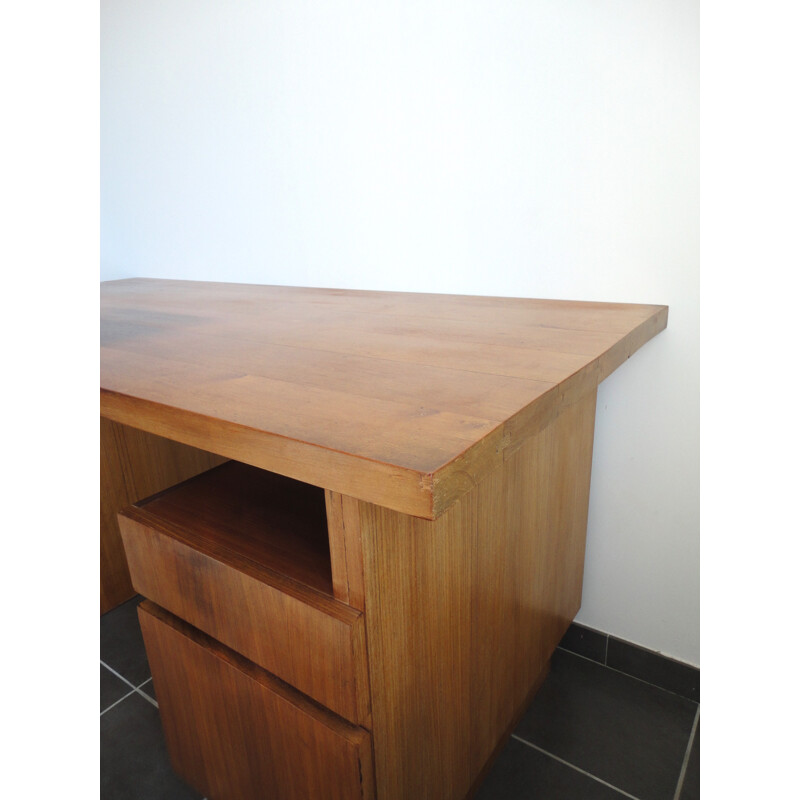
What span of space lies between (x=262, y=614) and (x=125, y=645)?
0.93 m

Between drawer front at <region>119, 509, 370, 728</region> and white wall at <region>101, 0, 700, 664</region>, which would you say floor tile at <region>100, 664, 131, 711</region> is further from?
white wall at <region>101, 0, 700, 664</region>

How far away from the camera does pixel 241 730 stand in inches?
33.3

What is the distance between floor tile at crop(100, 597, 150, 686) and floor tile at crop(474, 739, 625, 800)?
29.8 inches

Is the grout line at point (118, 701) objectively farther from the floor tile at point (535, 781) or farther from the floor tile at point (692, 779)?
the floor tile at point (692, 779)

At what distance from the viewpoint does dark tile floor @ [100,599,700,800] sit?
1082 mm

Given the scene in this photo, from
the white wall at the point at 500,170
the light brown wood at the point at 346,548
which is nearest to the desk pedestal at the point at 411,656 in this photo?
the light brown wood at the point at 346,548

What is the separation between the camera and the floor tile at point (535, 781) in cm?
107

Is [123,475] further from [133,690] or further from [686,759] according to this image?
[686,759]

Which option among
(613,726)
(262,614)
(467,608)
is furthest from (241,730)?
(613,726)

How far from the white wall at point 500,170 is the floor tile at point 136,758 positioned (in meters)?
0.87

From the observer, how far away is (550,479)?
1.03m
